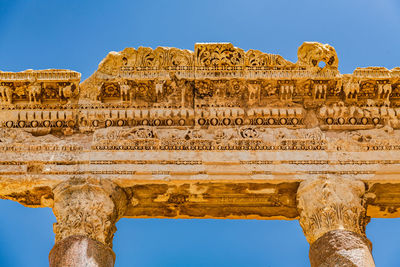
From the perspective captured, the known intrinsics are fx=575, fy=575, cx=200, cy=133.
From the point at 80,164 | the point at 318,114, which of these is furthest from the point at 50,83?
the point at 318,114

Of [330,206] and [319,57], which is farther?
[319,57]

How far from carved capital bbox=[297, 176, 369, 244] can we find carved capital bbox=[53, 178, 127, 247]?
8.91ft

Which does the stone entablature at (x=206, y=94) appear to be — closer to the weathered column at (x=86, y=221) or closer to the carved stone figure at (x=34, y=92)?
the carved stone figure at (x=34, y=92)

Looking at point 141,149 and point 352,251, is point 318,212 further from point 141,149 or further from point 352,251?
point 141,149

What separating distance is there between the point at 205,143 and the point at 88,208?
2.08m

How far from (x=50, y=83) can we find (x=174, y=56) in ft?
6.92

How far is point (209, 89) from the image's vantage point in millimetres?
9633

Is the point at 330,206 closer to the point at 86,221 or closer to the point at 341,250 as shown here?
the point at 341,250

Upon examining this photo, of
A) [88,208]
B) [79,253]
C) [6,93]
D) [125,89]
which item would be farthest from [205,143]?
[6,93]

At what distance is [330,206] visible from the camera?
26.5 ft

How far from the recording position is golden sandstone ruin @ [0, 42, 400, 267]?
8.21m

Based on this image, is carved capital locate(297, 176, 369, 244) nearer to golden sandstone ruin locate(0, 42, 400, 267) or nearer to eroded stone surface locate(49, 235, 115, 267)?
golden sandstone ruin locate(0, 42, 400, 267)

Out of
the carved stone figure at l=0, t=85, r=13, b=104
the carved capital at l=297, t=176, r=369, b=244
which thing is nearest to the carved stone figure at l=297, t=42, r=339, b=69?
the carved capital at l=297, t=176, r=369, b=244

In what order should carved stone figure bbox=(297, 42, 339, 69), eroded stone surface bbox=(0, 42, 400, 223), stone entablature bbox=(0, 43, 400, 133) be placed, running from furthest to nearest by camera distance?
carved stone figure bbox=(297, 42, 339, 69)
stone entablature bbox=(0, 43, 400, 133)
eroded stone surface bbox=(0, 42, 400, 223)
